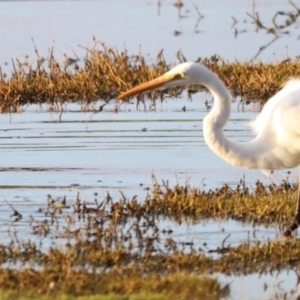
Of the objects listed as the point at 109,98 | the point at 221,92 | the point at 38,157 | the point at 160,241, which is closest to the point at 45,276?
the point at 160,241

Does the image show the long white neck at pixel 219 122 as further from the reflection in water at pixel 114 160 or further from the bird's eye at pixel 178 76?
the reflection in water at pixel 114 160


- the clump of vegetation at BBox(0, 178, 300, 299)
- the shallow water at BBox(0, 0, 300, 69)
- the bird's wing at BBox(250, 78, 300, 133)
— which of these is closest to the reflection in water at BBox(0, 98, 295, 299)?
the clump of vegetation at BBox(0, 178, 300, 299)

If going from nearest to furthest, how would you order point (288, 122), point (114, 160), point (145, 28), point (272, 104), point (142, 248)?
point (142, 248) → point (288, 122) → point (272, 104) → point (114, 160) → point (145, 28)

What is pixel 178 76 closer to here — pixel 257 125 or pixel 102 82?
pixel 257 125

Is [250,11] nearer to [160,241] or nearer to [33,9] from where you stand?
[33,9]

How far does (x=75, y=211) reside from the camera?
8750mm

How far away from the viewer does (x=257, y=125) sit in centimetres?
873

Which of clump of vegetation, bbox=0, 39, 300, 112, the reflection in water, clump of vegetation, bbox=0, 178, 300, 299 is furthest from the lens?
clump of vegetation, bbox=0, 39, 300, 112

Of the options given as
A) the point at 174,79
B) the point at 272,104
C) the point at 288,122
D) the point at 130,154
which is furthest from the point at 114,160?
the point at 174,79

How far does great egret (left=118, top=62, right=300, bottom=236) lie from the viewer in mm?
7758

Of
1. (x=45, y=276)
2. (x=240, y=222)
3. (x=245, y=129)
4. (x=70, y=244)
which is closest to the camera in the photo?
(x=45, y=276)

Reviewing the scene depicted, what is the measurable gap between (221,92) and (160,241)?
123 cm

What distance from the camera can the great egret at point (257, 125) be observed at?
776cm

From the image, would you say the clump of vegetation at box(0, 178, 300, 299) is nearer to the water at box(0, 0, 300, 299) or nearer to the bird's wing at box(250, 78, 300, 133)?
the water at box(0, 0, 300, 299)
